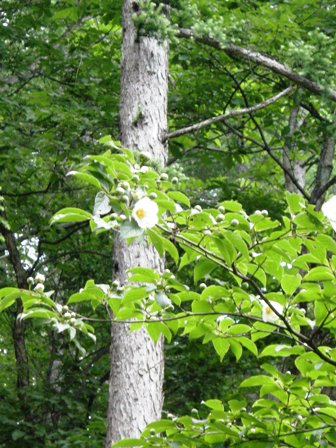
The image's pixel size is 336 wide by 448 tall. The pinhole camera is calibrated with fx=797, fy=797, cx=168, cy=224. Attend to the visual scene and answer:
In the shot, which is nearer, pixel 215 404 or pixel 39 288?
pixel 39 288

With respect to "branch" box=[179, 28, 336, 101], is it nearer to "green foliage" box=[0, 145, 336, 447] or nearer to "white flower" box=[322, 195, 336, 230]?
"green foliage" box=[0, 145, 336, 447]

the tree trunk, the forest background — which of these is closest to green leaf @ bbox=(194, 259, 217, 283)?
the tree trunk

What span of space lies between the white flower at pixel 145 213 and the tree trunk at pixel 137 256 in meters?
1.92

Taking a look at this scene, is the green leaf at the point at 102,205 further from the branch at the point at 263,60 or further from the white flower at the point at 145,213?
the branch at the point at 263,60

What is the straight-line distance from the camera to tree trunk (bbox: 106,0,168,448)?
13.1ft

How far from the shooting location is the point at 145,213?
186cm

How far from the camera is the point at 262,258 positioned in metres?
2.33

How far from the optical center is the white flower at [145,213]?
1.85 metres

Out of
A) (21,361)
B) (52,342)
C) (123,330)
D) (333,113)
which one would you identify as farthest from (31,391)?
(333,113)

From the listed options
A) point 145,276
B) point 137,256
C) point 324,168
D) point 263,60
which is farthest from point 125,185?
point 324,168

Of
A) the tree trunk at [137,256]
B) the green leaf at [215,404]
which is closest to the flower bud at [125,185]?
the green leaf at [215,404]

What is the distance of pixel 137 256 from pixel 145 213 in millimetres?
2371

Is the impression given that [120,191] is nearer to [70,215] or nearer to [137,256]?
[70,215]

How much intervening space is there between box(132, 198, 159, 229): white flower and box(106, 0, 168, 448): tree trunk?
1.92 meters
